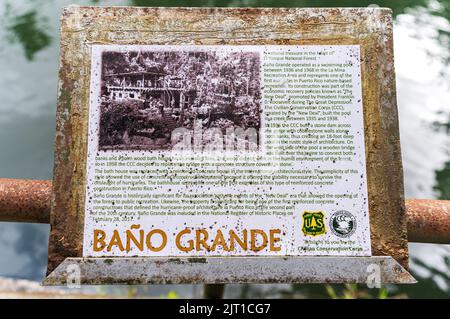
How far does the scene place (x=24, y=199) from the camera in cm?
161

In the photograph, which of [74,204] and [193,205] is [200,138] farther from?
[74,204]

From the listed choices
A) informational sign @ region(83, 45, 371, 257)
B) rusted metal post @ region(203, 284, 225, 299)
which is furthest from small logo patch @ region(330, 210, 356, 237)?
rusted metal post @ region(203, 284, 225, 299)

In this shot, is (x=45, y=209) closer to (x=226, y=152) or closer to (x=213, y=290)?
(x=226, y=152)

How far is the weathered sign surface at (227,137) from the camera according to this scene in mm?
1517

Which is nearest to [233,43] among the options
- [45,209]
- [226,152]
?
[226,152]

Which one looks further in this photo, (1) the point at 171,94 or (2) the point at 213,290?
(2) the point at 213,290

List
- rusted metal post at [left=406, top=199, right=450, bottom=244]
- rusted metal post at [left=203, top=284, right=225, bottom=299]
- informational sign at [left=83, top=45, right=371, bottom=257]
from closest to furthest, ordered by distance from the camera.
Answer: informational sign at [left=83, top=45, right=371, bottom=257] < rusted metal post at [left=406, top=199, right=450, bottom=244] < rusted metal post at [left=203, top=284, right=225, bottom=299]

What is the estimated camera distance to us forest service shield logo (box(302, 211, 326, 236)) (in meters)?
1.52

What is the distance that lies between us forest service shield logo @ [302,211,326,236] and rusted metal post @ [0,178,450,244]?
0.36 metres

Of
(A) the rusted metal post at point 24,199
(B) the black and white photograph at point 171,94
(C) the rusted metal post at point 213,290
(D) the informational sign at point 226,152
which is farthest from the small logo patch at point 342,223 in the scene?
(A) the rusted metal post at point 24,199

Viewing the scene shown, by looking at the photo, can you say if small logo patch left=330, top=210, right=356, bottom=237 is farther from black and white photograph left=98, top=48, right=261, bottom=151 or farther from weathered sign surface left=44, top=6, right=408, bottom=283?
black and white photograph left=98, top=48, right=261, bottom=151

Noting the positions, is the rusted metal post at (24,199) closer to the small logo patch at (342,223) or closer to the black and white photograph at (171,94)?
the black and white photograph at (171,94)

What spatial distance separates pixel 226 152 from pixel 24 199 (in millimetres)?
715
